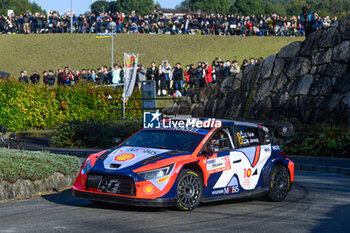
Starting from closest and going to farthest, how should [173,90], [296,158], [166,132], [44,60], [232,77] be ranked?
1. [166,132]
2. [296,158]
3. [232,77]
4. [173,90]
5. [44,60]

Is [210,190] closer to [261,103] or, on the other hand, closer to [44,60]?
[261,103]

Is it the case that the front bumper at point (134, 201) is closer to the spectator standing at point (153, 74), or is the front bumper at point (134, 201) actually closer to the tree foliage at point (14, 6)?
the spectator standing at point (153, 74)

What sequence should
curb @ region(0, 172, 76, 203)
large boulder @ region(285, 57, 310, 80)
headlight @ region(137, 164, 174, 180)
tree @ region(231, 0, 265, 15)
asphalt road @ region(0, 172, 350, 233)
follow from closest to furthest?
asphalt road @ region(0, 172, 350, 233) < headlight @ region(137, 164, 174, 180) < curb @ region(0, 172, 76, 203) < large boulder @ region(285, 57, 310, 80) < tree @ region(231, 0, 265, 15)

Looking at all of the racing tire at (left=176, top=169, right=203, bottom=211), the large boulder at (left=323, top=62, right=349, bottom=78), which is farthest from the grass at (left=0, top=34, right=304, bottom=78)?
the racing tire at (left=176, top=169, right=203, bottom=211)

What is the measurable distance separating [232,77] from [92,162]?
64.9 ft

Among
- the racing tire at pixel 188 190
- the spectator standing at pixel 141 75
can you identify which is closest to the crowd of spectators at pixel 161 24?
the spectator standing at pixel 141 75

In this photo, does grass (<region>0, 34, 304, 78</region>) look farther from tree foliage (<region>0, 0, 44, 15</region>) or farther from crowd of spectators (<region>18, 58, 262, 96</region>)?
tree foliage (<region>0, 0, 44, 15</region>)

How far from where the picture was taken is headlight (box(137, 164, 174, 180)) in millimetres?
9570

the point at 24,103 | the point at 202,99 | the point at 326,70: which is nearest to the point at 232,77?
the point at 202,99

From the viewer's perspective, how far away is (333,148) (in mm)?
21391

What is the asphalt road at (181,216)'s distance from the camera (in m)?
8.62

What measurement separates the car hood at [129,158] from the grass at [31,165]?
6.61 ft

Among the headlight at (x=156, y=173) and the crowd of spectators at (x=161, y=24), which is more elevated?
the crowd of spectators at (x=161, y=24)

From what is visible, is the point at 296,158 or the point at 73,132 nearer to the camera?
the point at 296,158
